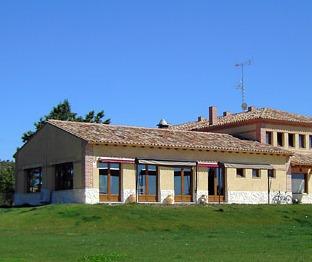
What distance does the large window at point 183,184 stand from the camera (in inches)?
1965

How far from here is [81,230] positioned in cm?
3409

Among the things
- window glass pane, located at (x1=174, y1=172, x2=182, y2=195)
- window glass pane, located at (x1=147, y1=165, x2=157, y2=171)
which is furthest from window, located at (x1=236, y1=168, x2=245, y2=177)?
window glass pane, located at (x1=147, y1=165, x2=157, y2=171)

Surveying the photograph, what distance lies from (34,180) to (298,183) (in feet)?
70.4

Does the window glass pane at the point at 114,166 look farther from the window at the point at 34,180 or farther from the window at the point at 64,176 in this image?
the window at the point at 34,180

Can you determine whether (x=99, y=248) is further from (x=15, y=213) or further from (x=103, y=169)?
(x=103, y=169)

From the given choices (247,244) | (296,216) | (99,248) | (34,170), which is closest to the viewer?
(99,248)

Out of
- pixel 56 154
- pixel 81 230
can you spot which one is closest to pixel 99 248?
pixel 81 230

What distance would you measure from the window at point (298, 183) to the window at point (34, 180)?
20.5 m

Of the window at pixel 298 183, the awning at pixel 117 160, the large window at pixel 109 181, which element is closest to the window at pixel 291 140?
the window at pixel 298 183

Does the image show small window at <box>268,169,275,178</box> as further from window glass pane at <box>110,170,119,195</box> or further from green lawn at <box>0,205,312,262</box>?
window glass pane at <box>110,170,119,195</box>

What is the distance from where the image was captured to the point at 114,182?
154 ft

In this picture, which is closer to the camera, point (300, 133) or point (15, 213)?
point (15, 213)

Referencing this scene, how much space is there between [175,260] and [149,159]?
29338mm

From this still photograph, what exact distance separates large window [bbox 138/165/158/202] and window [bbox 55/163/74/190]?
15.3ft
